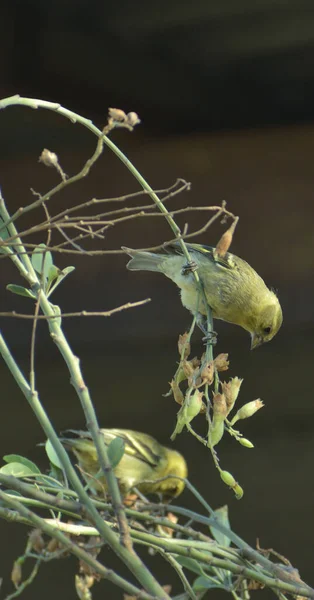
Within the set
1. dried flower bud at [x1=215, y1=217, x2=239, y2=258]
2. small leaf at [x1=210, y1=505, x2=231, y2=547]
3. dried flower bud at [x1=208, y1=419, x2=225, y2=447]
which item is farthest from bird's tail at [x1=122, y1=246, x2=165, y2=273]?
dried flower bud at [x1=208, y1=419, x2=225, y2=447]

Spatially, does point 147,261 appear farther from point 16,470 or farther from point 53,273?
point 16,470

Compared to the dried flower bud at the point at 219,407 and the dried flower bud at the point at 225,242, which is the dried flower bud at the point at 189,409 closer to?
the dried flower bud at the point at 219,407

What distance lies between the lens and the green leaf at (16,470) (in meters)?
0.91

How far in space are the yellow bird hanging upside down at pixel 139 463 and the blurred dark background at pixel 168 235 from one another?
2.04 feet

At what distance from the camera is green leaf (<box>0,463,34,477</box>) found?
0.91m

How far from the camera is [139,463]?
206cm

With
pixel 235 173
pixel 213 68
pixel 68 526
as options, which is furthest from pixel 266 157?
pixel 68 526

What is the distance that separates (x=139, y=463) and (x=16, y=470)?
1166mm

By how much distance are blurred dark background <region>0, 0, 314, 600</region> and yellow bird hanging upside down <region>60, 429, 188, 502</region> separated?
0.62 m

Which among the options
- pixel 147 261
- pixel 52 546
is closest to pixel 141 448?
pixel 147 261

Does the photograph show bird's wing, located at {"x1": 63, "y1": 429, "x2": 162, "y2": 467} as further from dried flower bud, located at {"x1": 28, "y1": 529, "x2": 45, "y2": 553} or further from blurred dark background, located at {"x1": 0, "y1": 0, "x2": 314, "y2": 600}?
dried flower bud, located at {"x1": 28, "y1": 529, "x2": 45, "y2": 553}

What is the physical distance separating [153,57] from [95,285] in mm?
903

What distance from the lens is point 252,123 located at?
2.63 metres

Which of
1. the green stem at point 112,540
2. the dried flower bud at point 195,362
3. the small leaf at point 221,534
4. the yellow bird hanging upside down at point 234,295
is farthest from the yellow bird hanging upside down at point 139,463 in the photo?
the green stem at point 112,540
